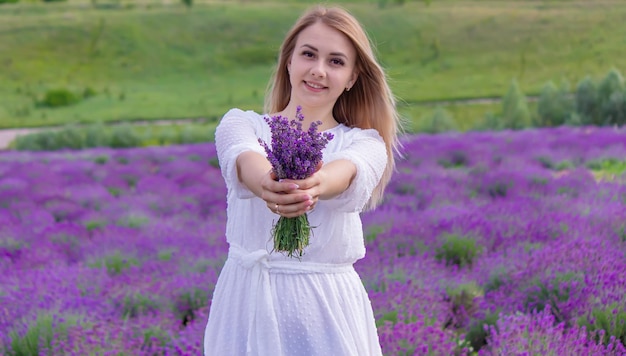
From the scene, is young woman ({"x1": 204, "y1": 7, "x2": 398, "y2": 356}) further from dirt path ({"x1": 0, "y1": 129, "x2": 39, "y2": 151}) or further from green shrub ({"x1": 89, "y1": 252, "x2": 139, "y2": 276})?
dirt path ({"x1": 0, "y1": 129, "x2": 39, "y2": 151})

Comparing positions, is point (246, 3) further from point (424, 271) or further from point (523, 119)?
point (424, 271)

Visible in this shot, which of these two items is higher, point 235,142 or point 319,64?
point 319,64

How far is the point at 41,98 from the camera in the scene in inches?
1451

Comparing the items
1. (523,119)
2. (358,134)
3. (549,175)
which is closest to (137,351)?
(358,134)

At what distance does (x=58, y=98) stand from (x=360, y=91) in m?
36.0

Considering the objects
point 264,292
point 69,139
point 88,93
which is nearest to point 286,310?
point 264,292

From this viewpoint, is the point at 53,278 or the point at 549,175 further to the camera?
the point at 549,175

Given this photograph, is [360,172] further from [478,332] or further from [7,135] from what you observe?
[7,135]

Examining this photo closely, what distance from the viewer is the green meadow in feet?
116

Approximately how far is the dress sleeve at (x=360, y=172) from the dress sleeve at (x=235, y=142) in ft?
0.80

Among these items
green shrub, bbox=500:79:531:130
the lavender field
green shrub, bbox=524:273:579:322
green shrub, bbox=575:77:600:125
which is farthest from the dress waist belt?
green shrub, bbox=500:79:531:130

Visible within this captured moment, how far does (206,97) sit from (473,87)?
1383 cm

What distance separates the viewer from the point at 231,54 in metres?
44.2

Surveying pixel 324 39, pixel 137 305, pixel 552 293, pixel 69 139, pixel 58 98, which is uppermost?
pixel 324 39
